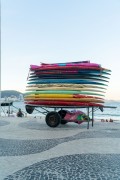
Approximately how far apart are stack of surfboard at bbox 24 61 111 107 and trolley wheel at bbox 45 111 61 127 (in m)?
0.60

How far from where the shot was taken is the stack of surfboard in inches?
632

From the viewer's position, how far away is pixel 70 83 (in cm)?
1627

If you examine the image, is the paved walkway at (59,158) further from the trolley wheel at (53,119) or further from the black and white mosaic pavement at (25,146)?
the trolley wheel at (53,119)

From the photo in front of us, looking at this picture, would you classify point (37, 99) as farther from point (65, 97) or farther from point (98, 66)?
point (98, 66)

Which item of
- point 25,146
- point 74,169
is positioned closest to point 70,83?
point 25,146

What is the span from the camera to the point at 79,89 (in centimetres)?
1616

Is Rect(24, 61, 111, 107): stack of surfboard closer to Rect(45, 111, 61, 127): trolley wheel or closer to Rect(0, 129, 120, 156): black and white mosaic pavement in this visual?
Rect(45, 111, 61, 127): trolley wheel

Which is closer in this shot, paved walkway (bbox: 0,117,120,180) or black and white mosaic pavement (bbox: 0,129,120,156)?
paved walkway (bbox: 0,117,120,180)

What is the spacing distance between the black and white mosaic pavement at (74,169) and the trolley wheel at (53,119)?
25.1ft

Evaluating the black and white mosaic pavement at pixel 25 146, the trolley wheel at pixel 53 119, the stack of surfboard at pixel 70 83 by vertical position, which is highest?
the stack of surfboard at pixel 70 83

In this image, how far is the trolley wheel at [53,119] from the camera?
1633 centimetres

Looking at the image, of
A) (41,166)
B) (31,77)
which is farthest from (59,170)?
(31,77)

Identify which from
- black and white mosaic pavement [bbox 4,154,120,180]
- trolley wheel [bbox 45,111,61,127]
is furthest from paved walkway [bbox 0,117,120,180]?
trolley wheel [bbox 45,111,61,127]

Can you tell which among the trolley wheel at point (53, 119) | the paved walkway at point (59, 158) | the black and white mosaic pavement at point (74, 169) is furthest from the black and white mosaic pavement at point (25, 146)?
the trolley wheel at point (53, 119)
